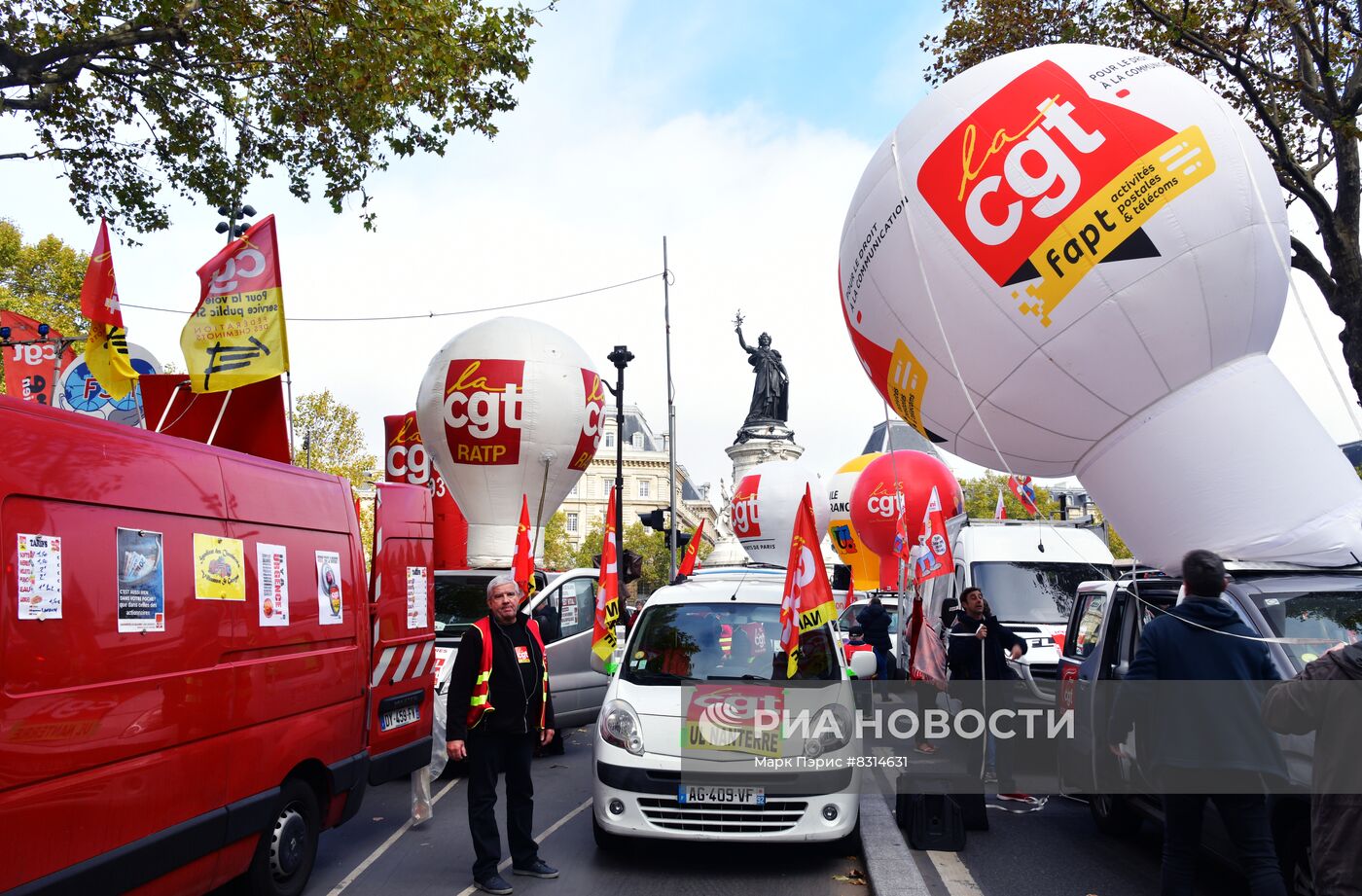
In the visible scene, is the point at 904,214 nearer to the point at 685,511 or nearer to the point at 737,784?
the point at 737,784

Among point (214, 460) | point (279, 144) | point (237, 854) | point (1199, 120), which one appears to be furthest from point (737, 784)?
point (279, 144)

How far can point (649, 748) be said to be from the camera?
607cm

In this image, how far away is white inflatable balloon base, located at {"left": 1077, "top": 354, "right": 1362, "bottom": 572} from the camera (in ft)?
17.4

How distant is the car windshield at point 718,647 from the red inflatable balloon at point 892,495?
12702 millimetres

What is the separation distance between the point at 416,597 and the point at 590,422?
11.5 meters

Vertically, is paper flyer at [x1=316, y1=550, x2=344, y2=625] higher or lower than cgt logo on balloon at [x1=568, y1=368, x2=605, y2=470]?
lower

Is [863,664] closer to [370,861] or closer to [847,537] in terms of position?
[370,861]

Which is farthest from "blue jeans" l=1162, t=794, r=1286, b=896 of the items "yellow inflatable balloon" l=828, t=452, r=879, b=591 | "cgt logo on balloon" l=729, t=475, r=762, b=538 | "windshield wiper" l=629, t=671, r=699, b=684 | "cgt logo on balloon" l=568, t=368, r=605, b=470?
"yellow inflatable balloon" l=828, t=452, r=879, b=591

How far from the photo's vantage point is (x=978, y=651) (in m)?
8.16

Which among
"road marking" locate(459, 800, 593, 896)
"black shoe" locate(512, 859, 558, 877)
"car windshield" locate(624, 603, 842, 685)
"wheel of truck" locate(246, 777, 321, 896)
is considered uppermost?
"car windshield" locate(624, 603, 842, 685)

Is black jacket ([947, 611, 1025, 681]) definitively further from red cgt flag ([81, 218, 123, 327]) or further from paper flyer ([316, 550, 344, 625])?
red cgt flag ([81, 218, 123, 327])

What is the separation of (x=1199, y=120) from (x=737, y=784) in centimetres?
460

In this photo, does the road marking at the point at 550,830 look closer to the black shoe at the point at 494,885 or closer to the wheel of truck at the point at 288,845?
the black shoe at the point at 494,885

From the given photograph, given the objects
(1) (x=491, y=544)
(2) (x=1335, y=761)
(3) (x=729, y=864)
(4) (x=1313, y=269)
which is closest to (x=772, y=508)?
(1) (x=491, y=544)
